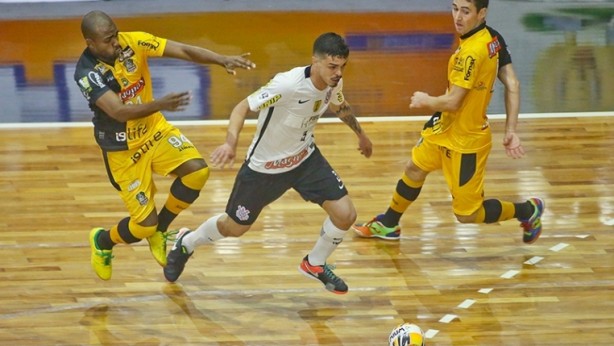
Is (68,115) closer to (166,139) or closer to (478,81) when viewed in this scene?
(166,139)

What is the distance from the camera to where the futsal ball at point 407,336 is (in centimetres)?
643

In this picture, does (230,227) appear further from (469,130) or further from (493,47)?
(493,47)

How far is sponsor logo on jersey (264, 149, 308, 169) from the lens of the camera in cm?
730

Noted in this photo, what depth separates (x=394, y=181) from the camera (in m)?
9.79

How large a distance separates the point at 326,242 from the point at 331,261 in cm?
74

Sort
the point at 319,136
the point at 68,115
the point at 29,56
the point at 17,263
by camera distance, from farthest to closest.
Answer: the point at 29,56, the point at 68,115, the point at 319,136, the point at 17,263

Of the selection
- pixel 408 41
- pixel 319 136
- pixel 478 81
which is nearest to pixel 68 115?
pixel 319 136

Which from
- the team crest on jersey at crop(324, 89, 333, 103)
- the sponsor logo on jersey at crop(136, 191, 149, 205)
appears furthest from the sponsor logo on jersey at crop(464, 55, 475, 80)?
the sponsor logo on jersey at crop(136, 191, 149, 205)

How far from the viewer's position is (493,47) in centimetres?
755

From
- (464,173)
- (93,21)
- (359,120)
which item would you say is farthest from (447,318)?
(359,120)

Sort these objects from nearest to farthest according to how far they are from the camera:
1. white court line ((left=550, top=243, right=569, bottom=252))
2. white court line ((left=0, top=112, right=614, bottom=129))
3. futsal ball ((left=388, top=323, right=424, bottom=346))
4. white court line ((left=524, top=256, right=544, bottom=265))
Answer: futsal ball ((left=388, top=323, right=424, bottom=346)), white court line ((left=524, top=256, right=544, bottom=265)), white court line ((left=550, top=243, right=569, bottom=252)), white court line ((left=0, top=112, right=614, bottom=129))

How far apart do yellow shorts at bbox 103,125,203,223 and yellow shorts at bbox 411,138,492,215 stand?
5.79ft

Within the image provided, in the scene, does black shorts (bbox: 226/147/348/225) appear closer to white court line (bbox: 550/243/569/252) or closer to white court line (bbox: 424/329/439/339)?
white court line (bbox: 424/329/439/339)

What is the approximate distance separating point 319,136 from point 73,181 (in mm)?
2441
